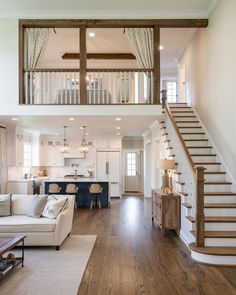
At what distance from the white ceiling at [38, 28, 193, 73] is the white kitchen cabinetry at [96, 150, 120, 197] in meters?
3.75

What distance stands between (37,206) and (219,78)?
472cm

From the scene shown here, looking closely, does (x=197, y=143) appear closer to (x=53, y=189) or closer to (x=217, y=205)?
(x=217, y=205)

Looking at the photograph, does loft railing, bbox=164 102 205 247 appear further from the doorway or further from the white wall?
the doorway

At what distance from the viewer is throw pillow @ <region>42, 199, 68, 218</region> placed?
506cm

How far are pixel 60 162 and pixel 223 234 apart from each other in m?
8.99

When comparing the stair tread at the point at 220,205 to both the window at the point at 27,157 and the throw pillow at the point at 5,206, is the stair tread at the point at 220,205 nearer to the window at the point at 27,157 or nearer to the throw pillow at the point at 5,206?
the throw pillow at the point at 5,206

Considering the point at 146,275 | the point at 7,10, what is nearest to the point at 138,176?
the point at 7,10

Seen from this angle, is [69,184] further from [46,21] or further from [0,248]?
[0,248]

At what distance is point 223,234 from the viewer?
4480 millimetres

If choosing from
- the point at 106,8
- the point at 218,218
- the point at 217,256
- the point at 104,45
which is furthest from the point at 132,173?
the point at 217,256

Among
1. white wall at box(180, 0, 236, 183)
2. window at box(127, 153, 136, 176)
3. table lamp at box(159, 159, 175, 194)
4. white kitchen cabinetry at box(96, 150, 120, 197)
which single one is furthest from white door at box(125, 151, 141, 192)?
table lamp at box(159, 159, 175, 194)

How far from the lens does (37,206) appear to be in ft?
17.1

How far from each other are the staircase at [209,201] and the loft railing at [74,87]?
118cm

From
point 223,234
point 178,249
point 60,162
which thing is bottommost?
point 178,249
